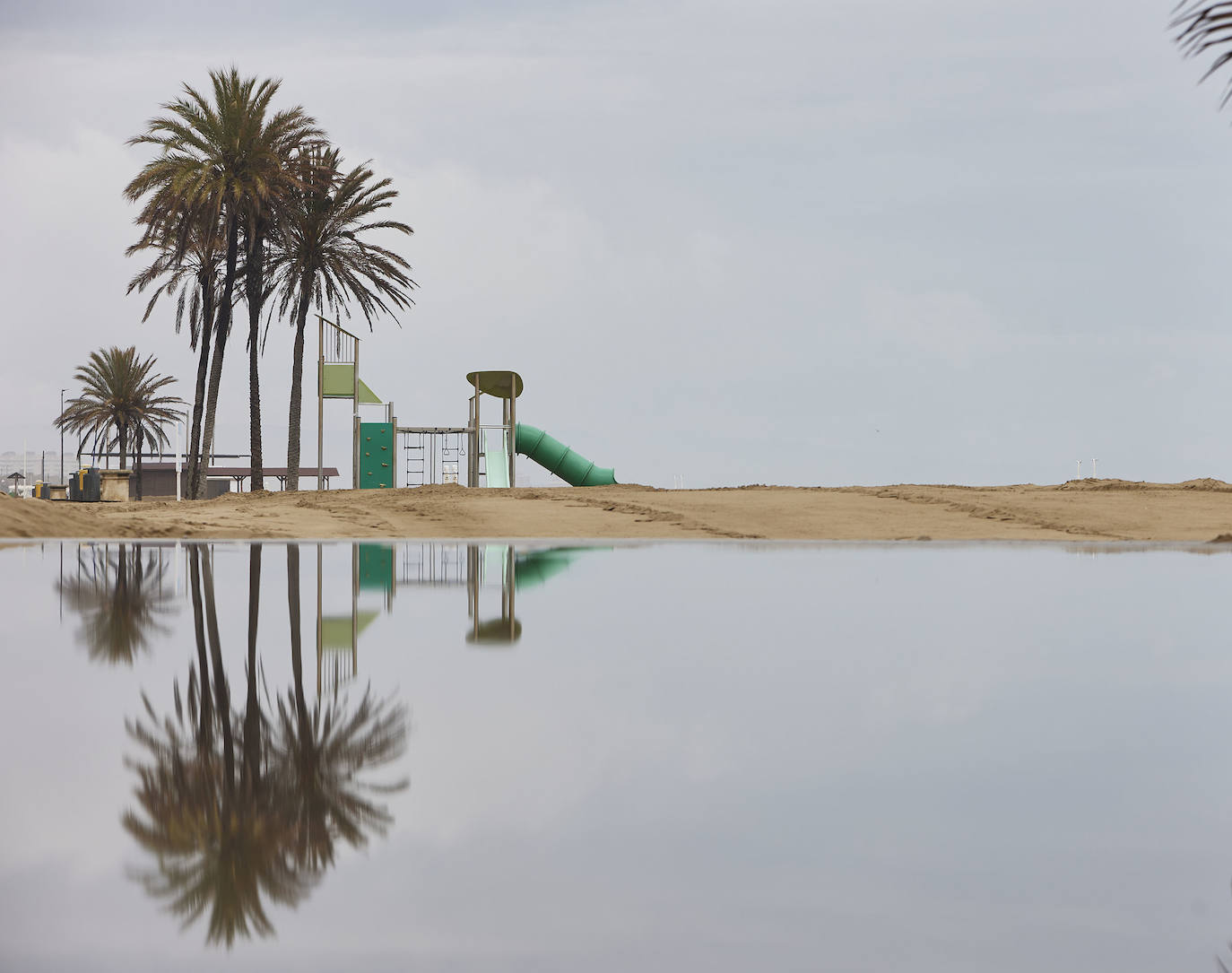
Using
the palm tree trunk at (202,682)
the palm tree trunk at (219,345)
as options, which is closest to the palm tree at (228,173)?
the palm tree trunk at (219,345)

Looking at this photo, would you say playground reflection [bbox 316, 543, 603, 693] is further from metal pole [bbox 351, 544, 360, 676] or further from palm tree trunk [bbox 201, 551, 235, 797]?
palm tree trunk [bbox 201, 551, 235, 797]

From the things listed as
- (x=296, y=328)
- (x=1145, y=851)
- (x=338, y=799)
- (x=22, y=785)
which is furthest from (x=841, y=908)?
(x=296, y=328)

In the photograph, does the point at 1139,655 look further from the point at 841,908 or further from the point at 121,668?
the point at 121,668

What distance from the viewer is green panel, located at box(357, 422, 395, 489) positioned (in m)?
33.4

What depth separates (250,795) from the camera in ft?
11.5

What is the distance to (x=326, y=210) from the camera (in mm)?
37719

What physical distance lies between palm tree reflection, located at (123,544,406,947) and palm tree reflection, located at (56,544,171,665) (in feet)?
4.64

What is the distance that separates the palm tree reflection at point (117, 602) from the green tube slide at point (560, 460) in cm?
2555

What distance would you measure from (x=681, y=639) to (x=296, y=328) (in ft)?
107

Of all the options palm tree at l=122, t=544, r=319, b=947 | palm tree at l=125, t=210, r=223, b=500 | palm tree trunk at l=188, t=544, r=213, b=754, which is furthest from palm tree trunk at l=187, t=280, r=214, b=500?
palm tree at l=122, t=544, r=319, b=947

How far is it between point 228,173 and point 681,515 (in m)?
19.3

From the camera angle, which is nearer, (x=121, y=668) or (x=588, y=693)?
(x=588, y=693)

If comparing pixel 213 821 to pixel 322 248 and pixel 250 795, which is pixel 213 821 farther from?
pixel 322 248

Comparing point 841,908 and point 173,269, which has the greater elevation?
point 173,269
